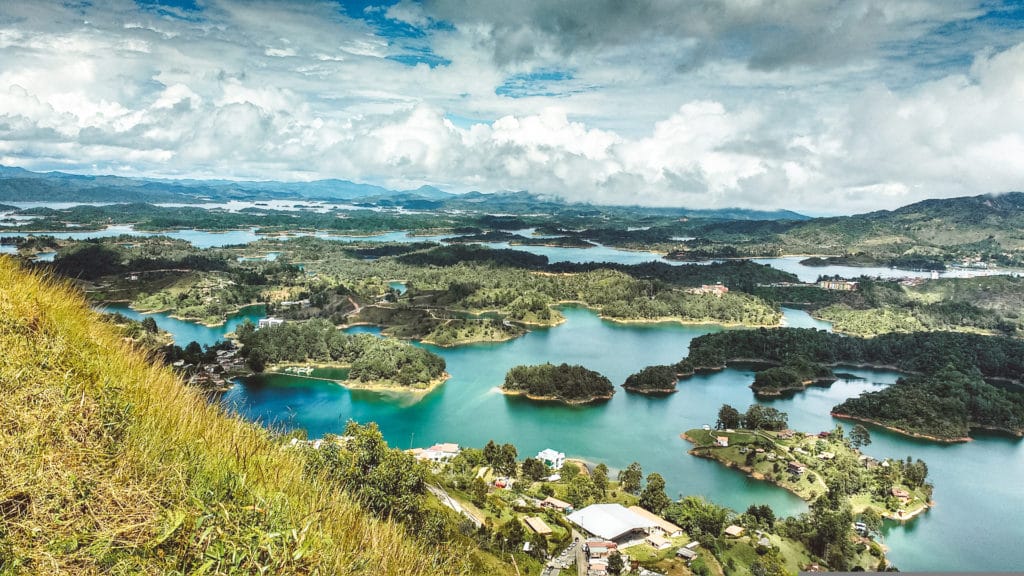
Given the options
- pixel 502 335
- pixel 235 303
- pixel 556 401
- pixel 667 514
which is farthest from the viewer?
pixel 235 303

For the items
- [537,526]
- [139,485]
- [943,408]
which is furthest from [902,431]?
[139,485]

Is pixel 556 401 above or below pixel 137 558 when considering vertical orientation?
below

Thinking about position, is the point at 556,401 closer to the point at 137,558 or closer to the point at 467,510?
the point at 467,510

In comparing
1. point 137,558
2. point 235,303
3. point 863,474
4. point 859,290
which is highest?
point 137,558

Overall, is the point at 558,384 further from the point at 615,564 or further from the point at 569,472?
the point at 615,564

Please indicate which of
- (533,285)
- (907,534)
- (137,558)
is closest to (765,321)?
(533,285)

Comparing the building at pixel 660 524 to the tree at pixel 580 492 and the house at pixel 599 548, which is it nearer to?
the tree at pixel 580 492
